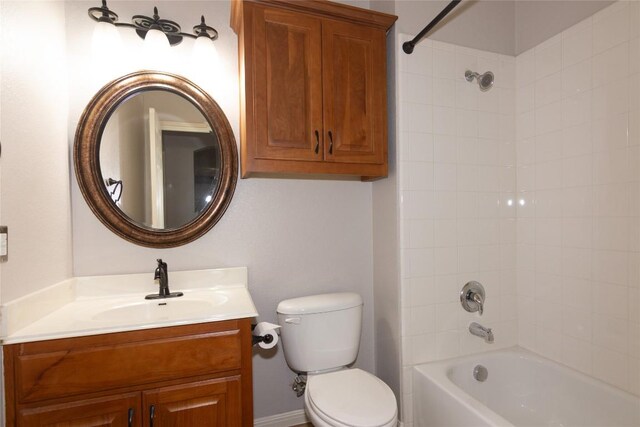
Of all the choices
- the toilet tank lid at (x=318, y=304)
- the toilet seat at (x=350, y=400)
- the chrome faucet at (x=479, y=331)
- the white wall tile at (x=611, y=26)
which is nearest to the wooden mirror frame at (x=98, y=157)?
the toilet tank lid at (x=318, y=304)

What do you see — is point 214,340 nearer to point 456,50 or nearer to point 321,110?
point 321,110

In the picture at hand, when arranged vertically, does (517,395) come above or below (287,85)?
below

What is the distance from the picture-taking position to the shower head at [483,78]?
1.77 metres

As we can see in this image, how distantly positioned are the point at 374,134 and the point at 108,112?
1.30 metres

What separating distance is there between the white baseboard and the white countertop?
0.78m

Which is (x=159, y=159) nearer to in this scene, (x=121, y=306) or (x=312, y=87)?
(x=121, y=306)

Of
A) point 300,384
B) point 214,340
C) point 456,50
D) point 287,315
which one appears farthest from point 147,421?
point 456,50

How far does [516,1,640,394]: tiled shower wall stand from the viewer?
144cm

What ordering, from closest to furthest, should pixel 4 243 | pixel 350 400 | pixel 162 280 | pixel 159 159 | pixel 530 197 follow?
Answer: 1. pixel 4 243
2. pixel 350 400
3. pixel 162 280
4. pixel 159 159
5. pixel 530 197

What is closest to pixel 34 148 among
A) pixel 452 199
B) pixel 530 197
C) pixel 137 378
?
pixel 137 378

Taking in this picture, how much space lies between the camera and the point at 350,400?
140 cm

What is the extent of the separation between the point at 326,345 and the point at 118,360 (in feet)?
3.04

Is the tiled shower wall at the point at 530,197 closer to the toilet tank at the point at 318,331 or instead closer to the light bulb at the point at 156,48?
the toilet tank at the point at 318,331

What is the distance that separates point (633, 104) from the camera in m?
1.42
